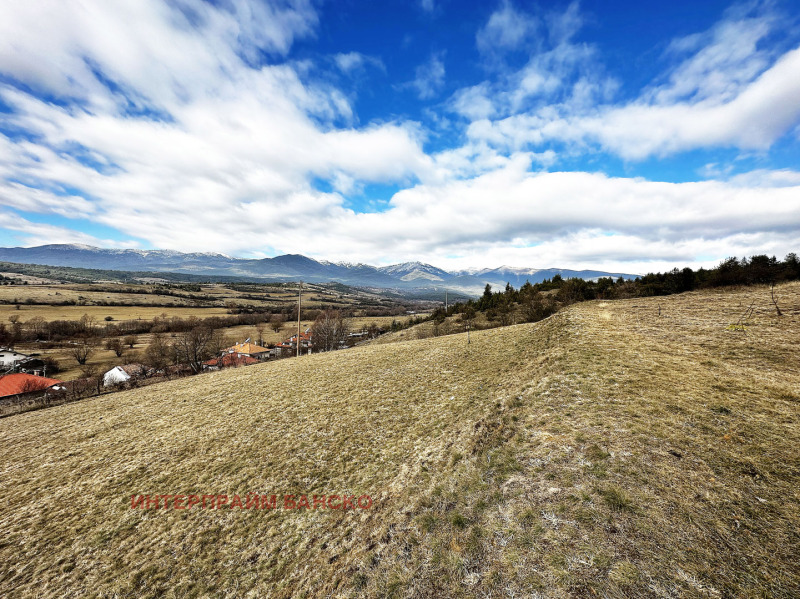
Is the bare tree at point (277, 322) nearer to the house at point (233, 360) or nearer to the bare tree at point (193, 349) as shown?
the house at point (233, 360)

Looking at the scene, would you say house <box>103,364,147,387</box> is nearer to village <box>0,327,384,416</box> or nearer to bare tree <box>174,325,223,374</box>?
village <box>0,327,384,416</box>

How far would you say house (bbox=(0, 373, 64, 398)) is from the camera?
47656 millimetres

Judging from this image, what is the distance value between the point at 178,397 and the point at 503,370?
2590 cm

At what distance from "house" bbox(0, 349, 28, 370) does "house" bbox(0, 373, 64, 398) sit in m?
18.8

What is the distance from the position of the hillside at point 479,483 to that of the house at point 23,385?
4913 centimetres

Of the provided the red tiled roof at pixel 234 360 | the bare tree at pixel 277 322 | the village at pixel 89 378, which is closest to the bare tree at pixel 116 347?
the village at pixel 89 378

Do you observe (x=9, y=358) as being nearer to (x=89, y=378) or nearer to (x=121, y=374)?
(x=89, y=378)

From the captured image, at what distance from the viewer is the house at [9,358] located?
207ft

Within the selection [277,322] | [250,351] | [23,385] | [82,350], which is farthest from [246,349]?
[82,350]

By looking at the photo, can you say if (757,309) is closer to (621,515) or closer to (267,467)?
(621,515)

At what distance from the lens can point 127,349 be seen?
7988 cm

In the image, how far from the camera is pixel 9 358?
65312 millimetres

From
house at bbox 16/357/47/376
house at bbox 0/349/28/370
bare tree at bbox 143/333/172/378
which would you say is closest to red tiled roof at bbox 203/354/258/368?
bare tree at bbox 143/333/172/378

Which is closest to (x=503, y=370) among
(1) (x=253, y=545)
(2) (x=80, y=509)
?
(1) (x=253, y=545)
